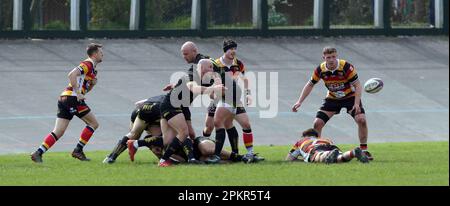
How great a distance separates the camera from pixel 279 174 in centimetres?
1412

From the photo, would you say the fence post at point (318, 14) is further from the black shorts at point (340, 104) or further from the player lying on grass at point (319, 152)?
the player lying on grass at point (319, 152)

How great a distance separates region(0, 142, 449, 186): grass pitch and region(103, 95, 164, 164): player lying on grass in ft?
0.69

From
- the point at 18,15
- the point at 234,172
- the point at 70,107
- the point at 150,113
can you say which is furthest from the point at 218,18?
the point at 234,172

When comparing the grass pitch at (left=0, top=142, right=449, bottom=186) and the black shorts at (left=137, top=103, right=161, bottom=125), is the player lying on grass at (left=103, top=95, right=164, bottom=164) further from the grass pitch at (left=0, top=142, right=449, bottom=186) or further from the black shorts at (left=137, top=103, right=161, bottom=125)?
the grass pitch at (left=0, top=142, right=449, bottom=186)

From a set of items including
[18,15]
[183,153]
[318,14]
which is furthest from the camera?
[318,14]

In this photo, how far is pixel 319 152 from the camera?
51.8 ft

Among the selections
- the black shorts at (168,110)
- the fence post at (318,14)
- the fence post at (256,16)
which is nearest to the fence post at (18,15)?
the fence post at (256,16)

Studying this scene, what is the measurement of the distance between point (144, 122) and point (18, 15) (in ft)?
45.0

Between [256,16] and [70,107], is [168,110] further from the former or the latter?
[256,16]
